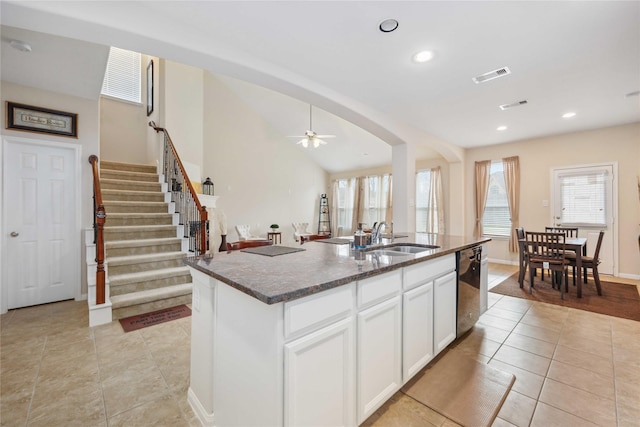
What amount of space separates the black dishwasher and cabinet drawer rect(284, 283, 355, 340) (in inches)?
59.3

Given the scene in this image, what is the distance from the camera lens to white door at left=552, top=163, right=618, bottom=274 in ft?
15.9

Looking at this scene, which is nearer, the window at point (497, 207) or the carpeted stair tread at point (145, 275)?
the carpeted stair tread at point (145, 275)

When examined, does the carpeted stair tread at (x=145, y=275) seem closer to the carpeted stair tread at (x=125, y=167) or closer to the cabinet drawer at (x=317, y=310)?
the carpeted stair tread at (x=125, y=167)

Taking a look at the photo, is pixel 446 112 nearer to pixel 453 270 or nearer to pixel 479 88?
pixel 479 88

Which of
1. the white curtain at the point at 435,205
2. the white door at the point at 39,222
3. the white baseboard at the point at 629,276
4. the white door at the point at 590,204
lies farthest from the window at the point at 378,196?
the white door at the point at 39,222

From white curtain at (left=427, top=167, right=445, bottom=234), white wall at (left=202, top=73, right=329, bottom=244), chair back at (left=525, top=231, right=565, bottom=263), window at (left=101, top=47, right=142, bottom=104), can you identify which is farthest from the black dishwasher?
window at (left=101, top=47, right=142, bottom=104)

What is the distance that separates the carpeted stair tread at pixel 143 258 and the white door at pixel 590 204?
687cm

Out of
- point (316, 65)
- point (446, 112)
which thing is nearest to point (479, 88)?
point (446, 112)

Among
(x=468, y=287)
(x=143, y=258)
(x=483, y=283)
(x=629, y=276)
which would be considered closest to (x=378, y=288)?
(x=468, y=287)

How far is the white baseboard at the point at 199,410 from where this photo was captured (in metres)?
1.50

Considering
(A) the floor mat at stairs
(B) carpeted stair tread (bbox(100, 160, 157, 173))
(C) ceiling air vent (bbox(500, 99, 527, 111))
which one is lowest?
(A) the floor mat at stairs

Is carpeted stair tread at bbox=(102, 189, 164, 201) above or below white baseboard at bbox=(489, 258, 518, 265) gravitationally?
above

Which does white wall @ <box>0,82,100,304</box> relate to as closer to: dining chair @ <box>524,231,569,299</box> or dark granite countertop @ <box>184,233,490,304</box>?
dark granite countertop @ <box>184,233,490,304</box>

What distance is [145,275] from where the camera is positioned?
11.1ft
